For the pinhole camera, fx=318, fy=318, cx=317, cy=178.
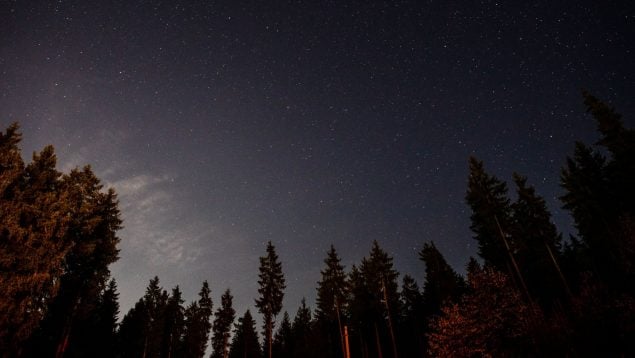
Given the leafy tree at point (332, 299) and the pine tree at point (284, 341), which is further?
the pine tree at point (284, 341)

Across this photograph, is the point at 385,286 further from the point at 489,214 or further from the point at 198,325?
the point at 198,325

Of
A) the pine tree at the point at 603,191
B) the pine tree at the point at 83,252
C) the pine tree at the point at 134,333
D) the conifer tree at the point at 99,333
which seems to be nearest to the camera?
the pine tree at the point at 83,252

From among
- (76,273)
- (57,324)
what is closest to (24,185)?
(76,273)

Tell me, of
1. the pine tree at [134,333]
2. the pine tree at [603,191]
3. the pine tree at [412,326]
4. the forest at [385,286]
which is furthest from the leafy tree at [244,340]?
the pine tree at [603,191]

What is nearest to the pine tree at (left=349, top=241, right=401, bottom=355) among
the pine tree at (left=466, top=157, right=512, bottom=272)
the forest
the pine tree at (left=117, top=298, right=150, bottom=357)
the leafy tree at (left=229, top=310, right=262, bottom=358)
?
the forest

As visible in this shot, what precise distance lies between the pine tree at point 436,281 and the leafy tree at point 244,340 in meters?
36.5

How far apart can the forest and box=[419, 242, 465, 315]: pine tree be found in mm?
305

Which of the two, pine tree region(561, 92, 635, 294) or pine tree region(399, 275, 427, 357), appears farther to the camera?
pine tree region(399, 275, 427, 357)

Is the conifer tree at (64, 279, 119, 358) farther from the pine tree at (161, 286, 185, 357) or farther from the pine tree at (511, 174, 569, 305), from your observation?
the pine tree at (511, 174, 569, 305)

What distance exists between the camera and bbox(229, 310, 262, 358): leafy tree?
66450 millimetres

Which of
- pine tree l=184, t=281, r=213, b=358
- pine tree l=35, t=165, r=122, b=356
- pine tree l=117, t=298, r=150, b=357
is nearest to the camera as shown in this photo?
pine tree l=35, t=165, r=122, b=356

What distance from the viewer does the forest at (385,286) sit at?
17.7 metres

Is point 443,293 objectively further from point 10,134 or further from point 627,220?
point 10,134

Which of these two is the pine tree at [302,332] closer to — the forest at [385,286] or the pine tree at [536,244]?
the forest at [385,286]
